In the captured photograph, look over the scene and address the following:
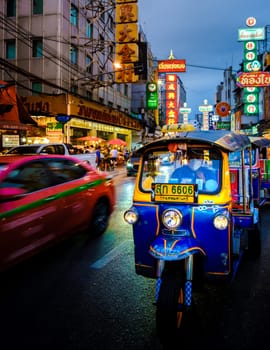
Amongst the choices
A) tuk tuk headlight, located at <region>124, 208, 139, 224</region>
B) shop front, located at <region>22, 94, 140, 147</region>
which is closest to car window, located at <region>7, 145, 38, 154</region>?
shop front, located at <region>22, 94, 140, 147</region>

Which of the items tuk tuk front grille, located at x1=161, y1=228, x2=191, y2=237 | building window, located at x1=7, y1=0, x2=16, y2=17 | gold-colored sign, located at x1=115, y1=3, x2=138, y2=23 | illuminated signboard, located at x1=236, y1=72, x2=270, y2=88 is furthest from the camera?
building window, located at x1=7, y1=0, x2=16, y2=17

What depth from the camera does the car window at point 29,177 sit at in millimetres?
5234

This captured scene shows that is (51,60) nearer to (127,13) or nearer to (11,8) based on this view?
(11,8)

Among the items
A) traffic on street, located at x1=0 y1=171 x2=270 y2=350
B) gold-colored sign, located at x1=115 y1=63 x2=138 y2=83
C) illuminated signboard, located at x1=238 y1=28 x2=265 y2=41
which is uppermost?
illuminated signboard, located at x1=238 y1=28 x2=265 y2=41

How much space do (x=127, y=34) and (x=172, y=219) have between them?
23.2 m

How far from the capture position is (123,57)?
24.9m

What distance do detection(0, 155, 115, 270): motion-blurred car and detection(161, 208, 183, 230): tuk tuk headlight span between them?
89.1 inches

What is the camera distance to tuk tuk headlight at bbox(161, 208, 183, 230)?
12.3 ft

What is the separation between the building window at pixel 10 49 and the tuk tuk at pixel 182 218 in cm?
2480

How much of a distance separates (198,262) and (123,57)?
23228mm

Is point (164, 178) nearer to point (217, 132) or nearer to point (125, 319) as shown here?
point (217, 132)

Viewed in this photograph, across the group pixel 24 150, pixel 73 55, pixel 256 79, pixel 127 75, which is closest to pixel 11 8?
pixel 73 55

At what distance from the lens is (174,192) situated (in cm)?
393

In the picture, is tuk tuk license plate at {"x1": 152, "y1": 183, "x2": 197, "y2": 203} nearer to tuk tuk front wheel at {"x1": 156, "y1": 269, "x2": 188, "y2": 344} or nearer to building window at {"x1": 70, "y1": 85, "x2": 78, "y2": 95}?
tuk tuk front wheel at {"x1": 156, "y1": 269, "x2": 188, "y2": 344}
